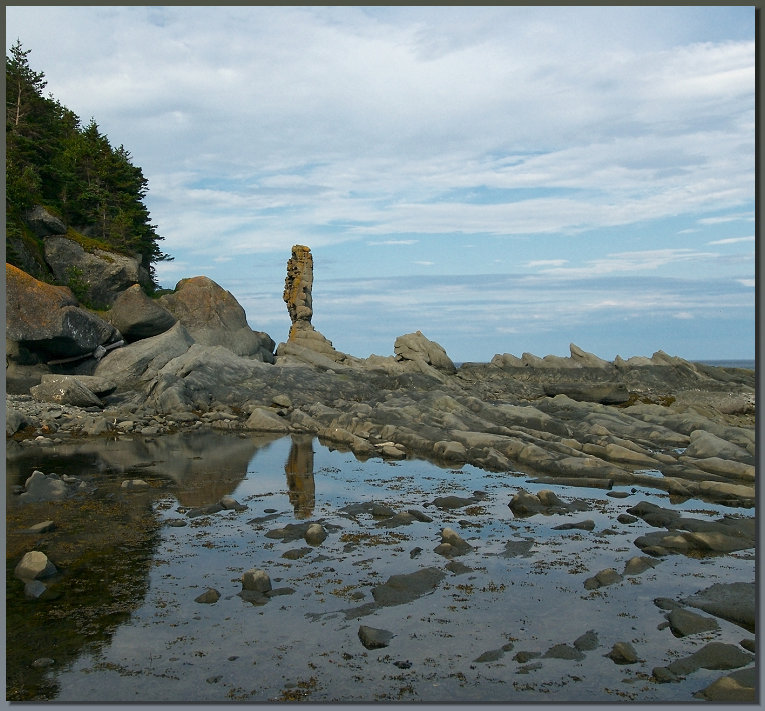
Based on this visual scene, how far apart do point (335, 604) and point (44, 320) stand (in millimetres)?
21700

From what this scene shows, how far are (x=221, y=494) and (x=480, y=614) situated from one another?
24.6ft

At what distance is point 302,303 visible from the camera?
172 ft

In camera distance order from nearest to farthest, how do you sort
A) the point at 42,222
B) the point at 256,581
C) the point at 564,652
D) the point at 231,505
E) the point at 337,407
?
1. the point at 564,652
2. the point at 256,581
3. the point at 231,505
4. the point at 337,407
5. the point at 42,222

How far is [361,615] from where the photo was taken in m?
6.98

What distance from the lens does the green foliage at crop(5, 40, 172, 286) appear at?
36344mm

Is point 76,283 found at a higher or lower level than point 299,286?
lower

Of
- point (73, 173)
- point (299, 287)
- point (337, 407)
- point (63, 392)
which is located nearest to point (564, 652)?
point (337, 407)

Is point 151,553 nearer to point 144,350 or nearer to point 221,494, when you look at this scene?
point 221,494

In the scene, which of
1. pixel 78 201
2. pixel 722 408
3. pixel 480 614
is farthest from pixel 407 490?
pixel 78 201

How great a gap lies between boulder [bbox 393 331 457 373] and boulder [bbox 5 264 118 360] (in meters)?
22.7

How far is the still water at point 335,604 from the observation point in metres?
5.43

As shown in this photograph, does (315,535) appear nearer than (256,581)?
No

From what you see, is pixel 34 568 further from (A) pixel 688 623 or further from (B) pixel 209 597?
(A) pixel 688 623

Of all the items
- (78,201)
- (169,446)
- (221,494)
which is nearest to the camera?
(221,494)
